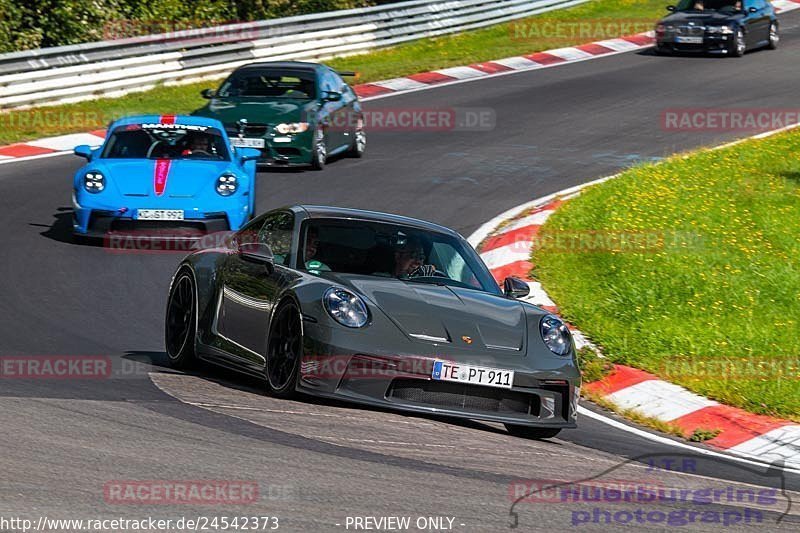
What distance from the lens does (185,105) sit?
75.5 ft

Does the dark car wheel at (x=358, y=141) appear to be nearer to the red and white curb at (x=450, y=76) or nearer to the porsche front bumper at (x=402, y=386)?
the red and white curb at (x=450, y=76)

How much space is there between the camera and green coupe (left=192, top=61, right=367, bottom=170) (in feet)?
60.6

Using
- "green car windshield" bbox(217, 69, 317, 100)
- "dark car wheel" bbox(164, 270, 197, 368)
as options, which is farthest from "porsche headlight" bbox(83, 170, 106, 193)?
"green car windshield" bbox(217, 69, 317, 100)

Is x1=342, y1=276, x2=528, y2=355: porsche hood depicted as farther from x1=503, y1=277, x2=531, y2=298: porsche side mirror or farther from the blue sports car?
the blue sports car

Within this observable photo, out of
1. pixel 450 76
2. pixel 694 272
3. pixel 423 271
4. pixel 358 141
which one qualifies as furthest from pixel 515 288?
pixel 450 76

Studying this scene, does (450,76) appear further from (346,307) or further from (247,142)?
(346,307)

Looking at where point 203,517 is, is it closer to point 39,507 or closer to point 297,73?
point 39,507

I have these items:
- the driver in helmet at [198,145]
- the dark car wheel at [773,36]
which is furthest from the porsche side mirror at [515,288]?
the dark car wheel at [773,36]

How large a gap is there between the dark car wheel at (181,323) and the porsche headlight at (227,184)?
474 centimetres

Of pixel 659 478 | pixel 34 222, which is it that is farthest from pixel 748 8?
pixel 659 478

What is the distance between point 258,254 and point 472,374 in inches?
65.5

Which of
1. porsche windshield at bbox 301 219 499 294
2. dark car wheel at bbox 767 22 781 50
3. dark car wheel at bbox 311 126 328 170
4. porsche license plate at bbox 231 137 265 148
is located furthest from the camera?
dark car wheel at bbox 767 22 781 50

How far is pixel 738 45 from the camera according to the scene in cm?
2852

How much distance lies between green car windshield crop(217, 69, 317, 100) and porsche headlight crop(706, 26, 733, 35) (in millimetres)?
11456
